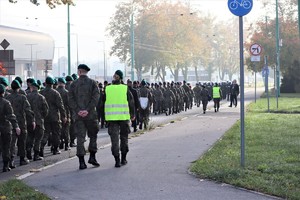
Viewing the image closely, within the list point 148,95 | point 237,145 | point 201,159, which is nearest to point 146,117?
point 148,95

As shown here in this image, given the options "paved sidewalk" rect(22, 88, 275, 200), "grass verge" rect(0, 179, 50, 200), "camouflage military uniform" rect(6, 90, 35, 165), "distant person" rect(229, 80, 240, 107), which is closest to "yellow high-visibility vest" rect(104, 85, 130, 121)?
"paved sidewalk" rect(22, 88, 275, 200)

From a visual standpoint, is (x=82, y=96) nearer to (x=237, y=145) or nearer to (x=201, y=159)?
(x=201, y=159)

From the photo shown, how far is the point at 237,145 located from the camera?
1475cm

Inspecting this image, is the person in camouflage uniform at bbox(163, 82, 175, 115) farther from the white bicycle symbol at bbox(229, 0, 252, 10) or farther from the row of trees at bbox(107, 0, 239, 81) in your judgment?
the row of trees at bbox(107, 0, 239, 81)

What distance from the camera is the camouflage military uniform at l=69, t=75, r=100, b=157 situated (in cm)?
1136

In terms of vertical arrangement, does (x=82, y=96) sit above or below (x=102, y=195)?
above

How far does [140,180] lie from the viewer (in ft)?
32.5

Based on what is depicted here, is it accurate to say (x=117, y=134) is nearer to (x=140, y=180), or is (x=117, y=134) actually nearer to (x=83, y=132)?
(x=83, y=132)

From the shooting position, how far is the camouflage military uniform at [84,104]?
11.4 m

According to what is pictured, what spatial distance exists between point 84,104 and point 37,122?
2623 mm

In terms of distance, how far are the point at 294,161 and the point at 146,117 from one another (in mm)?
10551

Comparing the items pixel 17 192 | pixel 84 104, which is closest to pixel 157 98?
pixel 84 104

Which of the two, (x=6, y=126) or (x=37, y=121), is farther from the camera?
(x=37, y=121)

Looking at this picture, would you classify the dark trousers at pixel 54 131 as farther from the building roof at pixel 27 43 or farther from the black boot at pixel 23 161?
the building roof at pixel 27 43
